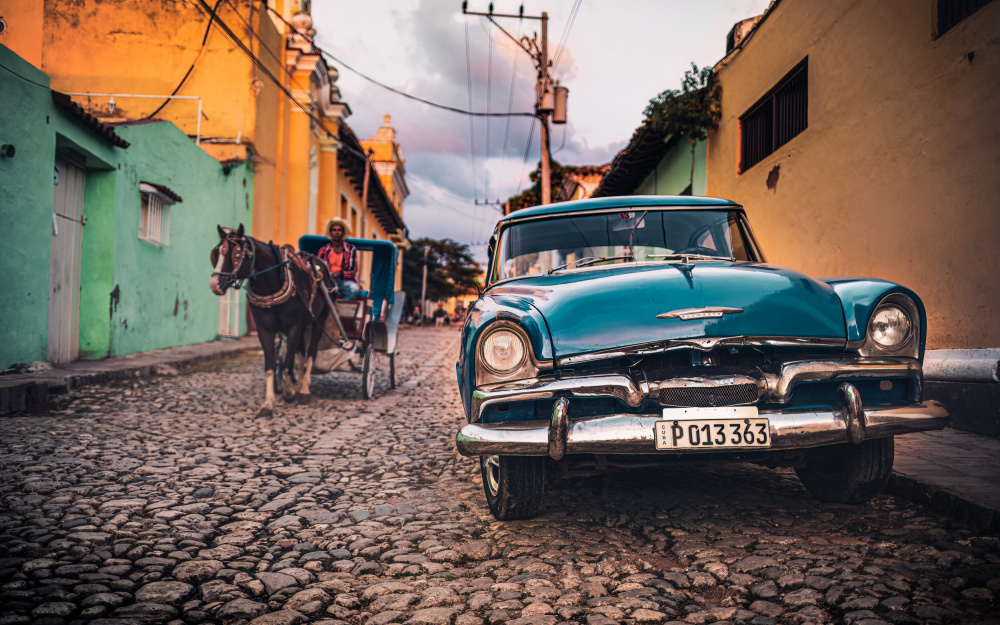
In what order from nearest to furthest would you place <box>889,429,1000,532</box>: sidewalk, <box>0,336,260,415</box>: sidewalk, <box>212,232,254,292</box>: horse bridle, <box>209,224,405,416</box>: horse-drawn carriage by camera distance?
1. <box>889,429,1000,532</box>: sidewalk
2. <box>0,336,260,415</box>: sidewalk
3. <box>212,232,254,292</box>: horse bridle
4. <box>209,224,405,416</box>: horse-drawn carriage

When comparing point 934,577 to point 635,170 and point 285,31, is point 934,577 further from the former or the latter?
point 285,31

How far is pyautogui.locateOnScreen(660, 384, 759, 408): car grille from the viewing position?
2.64 metres

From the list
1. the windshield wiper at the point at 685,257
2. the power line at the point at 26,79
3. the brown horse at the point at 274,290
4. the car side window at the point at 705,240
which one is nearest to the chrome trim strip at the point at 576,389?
the windshield wiper at the point at 685,257

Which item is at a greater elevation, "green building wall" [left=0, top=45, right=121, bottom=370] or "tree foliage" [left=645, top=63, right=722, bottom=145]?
"tree foliage" [left=645, top=63, right=722, bottom=145]

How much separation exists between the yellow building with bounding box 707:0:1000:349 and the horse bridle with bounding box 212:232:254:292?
5.95 metres

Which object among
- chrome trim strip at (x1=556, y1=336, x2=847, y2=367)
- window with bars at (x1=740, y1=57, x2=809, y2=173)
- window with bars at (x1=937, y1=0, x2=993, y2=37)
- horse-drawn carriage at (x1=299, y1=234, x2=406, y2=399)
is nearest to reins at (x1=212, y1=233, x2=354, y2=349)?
horse-drawn carriage at (x1=299, y1=234, x2=406, y2=399)

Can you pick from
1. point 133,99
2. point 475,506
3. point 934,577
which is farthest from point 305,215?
point 934,577

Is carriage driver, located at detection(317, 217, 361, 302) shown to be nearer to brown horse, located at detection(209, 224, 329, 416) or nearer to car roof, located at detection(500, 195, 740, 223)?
brown horse, located at detection(209, 224, 329, 416)

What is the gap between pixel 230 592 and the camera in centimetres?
223

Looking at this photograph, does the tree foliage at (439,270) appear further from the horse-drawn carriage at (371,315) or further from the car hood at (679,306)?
the car hood at (679,306)

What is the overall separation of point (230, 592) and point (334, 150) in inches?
897

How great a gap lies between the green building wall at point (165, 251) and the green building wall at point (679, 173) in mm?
9262

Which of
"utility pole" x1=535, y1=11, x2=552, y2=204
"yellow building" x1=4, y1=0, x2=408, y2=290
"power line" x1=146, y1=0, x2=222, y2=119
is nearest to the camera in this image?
"power line" x1=146, y1=0, x2=222, y2=119

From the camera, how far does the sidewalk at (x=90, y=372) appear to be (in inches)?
230
